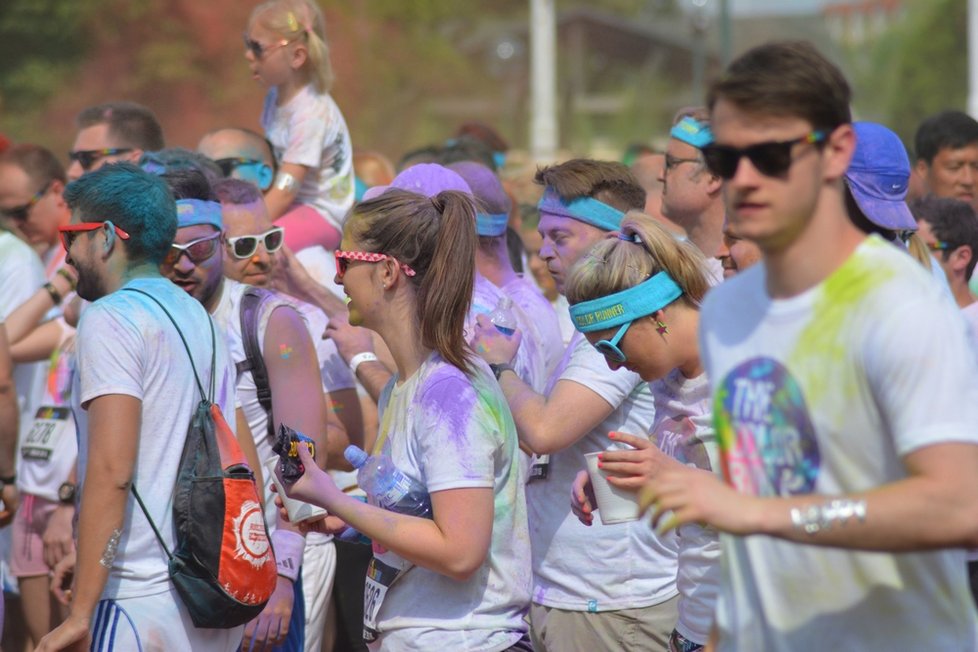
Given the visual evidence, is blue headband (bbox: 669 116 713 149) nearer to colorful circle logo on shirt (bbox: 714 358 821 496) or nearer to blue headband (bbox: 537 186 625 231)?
blue headband (bbox: 537 186 625 231)

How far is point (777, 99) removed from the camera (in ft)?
8.03

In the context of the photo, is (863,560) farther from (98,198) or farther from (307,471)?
(98,198)

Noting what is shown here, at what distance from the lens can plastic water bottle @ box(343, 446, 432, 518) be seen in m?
3.55

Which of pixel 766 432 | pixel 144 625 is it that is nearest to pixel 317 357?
pixel 144 625

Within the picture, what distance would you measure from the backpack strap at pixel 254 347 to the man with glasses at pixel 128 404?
405 millimetres

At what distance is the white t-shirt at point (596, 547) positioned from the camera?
429cm

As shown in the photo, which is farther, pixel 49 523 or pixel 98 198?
pixel 49 523

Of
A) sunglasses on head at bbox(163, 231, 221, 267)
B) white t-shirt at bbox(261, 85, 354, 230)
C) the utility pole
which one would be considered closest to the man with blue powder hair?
sunglasses on head at bbox(163, 231, 221, 267)

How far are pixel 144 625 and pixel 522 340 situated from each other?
170 cm

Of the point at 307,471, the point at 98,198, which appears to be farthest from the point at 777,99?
the point at 98,198

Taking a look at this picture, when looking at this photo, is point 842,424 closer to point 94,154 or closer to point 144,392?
point 144,392

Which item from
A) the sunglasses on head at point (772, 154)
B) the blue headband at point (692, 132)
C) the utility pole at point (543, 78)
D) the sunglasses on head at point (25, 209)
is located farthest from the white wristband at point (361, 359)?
the utility pole at point (543, 78)

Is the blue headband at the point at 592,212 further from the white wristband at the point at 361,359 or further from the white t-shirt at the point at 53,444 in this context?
the white t-shirt at the point at 53,444

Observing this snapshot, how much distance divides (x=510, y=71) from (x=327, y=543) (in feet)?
118
